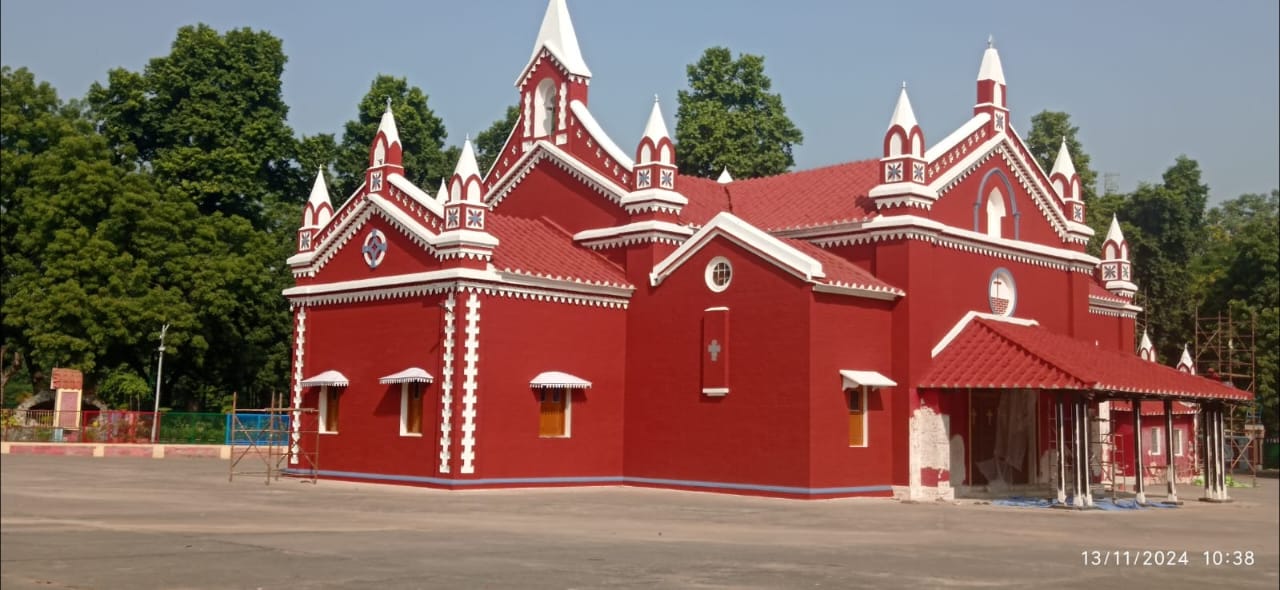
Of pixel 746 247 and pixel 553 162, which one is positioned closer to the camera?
pixel 746 247

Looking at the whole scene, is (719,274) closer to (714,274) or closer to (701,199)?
(714,274)

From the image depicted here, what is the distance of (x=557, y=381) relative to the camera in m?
33.2

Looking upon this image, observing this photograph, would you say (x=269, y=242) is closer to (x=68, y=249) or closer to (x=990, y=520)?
(x=68, y=249)

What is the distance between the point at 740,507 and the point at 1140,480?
1052 cm

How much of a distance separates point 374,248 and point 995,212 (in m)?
17.7

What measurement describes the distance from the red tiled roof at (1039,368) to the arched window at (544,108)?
14.6 meters

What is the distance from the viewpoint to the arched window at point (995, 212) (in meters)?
36.4

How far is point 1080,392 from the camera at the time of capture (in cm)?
2978

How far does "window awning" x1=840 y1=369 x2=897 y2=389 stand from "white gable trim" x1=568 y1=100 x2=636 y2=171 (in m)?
8.88

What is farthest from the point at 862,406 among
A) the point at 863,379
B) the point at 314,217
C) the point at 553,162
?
the point at 314,217

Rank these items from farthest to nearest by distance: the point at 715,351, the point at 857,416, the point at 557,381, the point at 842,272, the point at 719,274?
the point at 719,274 → the point at 557,381 → the point at 715,351 → the point at 857,416 → the point at 842,272

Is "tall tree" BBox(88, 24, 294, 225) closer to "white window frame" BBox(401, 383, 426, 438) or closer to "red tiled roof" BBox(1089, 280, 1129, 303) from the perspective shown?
"white window frame" BBox(401, 383, 426, 438)

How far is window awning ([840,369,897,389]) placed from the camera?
3156 centimetres

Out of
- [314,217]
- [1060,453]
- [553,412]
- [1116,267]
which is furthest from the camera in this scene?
[1116,267]
